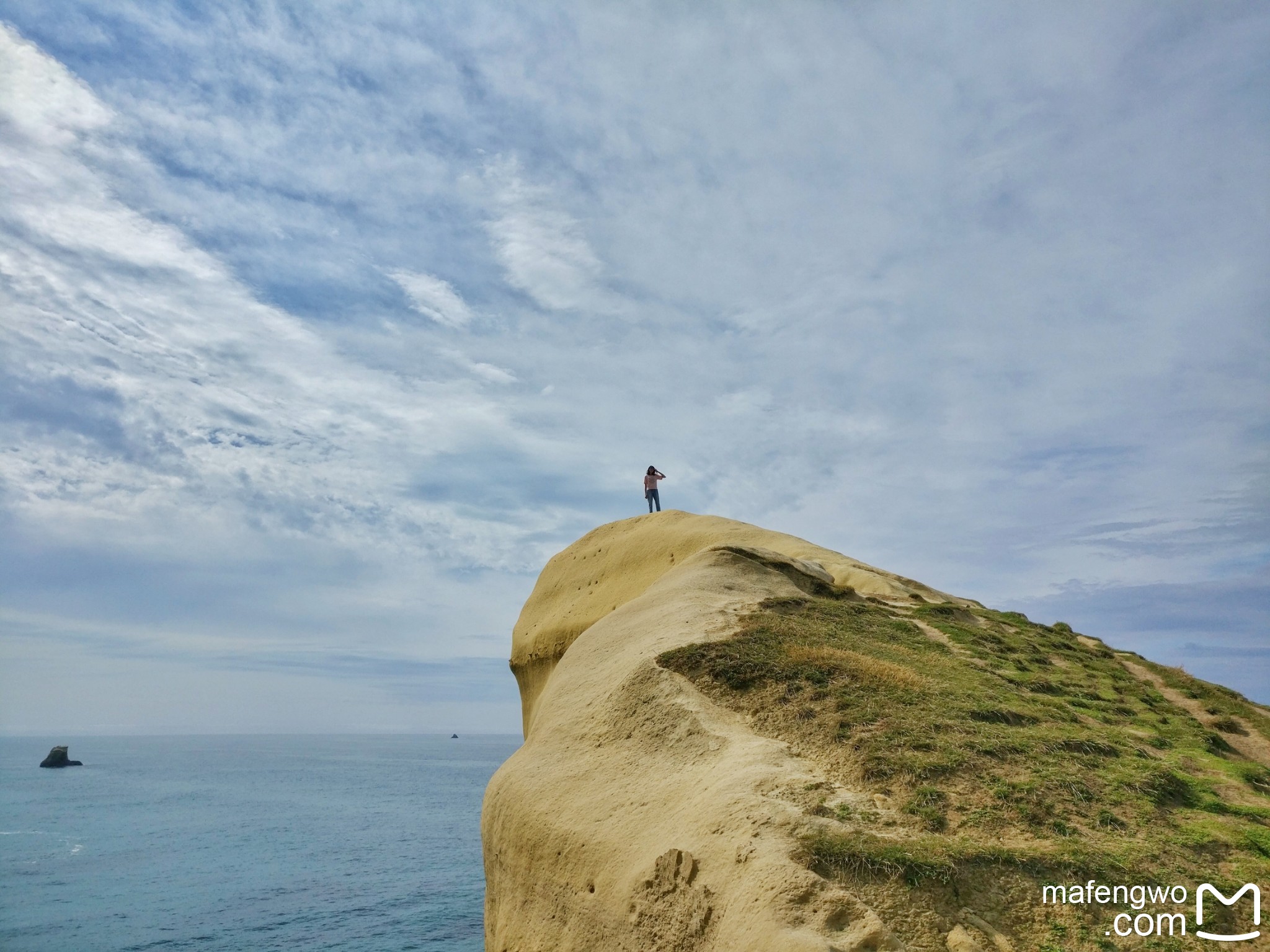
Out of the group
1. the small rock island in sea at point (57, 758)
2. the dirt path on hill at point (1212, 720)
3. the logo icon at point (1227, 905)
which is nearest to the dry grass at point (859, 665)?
the logo icon at point (1227, 905)

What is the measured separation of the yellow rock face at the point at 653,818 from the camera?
24.2 feet

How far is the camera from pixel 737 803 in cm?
853

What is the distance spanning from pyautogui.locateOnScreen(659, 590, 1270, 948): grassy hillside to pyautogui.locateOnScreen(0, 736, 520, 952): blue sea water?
22.0 m

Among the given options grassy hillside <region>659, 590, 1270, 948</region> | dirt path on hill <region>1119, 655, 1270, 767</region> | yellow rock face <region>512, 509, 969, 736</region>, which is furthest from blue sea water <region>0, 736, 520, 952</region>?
dirt path on hill <region>1119, 655, 1270, 767</region>

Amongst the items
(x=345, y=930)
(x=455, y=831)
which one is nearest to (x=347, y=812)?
(x=455, y=831)

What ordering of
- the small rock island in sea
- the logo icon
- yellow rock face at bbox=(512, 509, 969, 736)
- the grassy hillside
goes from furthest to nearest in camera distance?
the small rock island in sea
yellow rock face at bbox=(512, 509, 969, 736)
the grassy hillside
the logo icon

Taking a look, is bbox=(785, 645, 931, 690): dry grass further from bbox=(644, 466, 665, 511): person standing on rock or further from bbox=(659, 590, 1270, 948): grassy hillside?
bbox=(644, 466, 665, 511): person standing on rock

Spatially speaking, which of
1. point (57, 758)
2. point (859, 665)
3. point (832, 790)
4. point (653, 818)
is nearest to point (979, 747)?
point (832, 790)

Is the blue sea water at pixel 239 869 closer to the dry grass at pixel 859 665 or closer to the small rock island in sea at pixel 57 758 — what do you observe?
the dry grass at pixel 859 665

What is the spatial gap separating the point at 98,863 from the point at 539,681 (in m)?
36.9

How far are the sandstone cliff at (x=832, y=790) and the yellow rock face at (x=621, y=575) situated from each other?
6.08 m

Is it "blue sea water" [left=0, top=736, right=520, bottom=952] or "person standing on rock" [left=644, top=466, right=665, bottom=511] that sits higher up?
"person standing on rock" [left=644, top=466, right=665, bottom=511]

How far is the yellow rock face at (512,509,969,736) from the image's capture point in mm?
23672

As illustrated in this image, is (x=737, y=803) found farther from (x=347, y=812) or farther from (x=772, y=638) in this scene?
(x=347, y=812)
